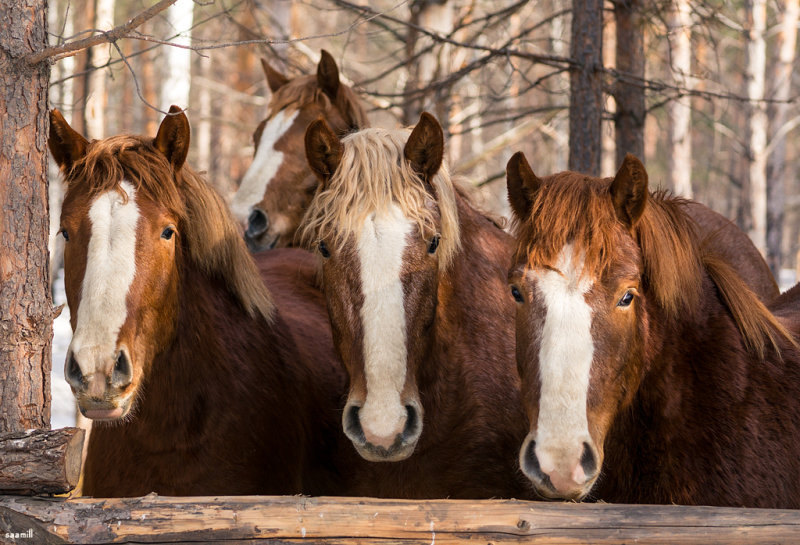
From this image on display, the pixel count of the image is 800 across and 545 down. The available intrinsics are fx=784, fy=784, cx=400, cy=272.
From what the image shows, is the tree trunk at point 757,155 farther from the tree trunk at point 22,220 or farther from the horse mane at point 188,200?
the tree trunk at point 22,220

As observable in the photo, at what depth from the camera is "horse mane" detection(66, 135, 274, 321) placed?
3.26 meters

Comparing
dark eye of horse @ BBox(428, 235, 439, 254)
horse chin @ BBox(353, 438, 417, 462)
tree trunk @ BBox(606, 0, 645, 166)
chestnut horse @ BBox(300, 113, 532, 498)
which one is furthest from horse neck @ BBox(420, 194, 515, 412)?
tree trunk @ BBox(606, 0, 645, 166)

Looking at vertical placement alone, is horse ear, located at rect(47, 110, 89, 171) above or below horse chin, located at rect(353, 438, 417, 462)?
above

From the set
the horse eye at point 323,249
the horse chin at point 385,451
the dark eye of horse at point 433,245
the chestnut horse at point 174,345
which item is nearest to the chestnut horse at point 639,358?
the dark eye of horse at point 433,245

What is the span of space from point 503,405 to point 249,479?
1.22 m

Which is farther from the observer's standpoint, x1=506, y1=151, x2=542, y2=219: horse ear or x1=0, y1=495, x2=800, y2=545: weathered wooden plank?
x1=506, y1=151, x2=542, y2=219: horse ear

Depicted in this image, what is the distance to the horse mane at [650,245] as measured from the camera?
2.90 m

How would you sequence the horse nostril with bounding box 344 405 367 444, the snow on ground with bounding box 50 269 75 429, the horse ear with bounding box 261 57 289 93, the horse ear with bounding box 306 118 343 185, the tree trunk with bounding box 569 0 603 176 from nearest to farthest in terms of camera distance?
the horse nostril with bounding box 344 405 367 444, the horse ear with bounding box 306 118 343 185, the tree trunk with bounding box 569 0 603 176, the horse ear with bounding box 261 57 289 93, the snow on ground with bounding box 50 269 75 429

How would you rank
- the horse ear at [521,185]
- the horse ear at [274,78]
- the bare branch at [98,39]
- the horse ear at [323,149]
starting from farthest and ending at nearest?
the horse ear at [274,78] → the horse ear at [323,149] → the horse ear at [521,185] → the bare branch at [98,39]

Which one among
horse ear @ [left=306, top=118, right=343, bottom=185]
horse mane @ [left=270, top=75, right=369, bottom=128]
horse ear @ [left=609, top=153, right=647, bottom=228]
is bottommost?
horse ear @ [left=609, top=153, right=647, bottom=228]

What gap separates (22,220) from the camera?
9.82 ft

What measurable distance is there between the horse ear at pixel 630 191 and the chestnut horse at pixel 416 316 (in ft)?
2.45

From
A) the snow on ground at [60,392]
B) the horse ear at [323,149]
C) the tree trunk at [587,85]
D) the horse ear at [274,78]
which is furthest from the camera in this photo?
the snow on ground at [60,392]
